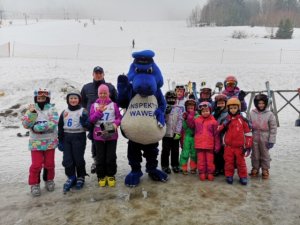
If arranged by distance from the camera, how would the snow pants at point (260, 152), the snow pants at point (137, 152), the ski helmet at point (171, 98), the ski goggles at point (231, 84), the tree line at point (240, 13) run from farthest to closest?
the tree line at point (240, 13)
the ski goggles at point (231, 84)
the ski helmet at point (171, 98)
the snow pants at point (260, 152)
the snow pants at point (137, 152)

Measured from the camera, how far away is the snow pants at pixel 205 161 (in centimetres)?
491

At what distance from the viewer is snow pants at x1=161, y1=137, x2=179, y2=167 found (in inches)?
205

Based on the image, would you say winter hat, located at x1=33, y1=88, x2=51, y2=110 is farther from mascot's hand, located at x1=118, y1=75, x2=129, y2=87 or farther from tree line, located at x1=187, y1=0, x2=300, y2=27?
tree line, located at x1=187, y1=0, x2=300, y2=27

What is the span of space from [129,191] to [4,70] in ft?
56.8

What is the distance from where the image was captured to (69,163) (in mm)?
4539

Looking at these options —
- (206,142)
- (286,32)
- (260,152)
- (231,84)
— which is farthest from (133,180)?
(286,32)

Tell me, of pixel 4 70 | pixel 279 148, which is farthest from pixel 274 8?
pixel 279 148

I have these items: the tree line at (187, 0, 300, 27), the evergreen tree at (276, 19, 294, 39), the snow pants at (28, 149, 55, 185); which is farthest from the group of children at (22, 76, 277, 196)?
the tree line at (187, 0, 300, 27)

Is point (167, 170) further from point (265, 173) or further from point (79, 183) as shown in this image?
point (265, 173)

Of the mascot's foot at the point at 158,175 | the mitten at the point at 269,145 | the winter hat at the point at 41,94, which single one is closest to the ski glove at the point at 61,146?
the winter hat at the point at 41,94

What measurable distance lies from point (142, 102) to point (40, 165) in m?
1.74

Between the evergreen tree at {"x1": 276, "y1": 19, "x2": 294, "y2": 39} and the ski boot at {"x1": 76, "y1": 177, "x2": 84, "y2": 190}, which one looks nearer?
the ski boot at {"x1": 76, "y1": 177, "x2": 84, "y2": 190}

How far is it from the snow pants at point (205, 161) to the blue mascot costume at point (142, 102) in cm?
81

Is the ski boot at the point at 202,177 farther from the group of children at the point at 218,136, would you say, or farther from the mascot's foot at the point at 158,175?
the mascot's foot at the point at 158,175
